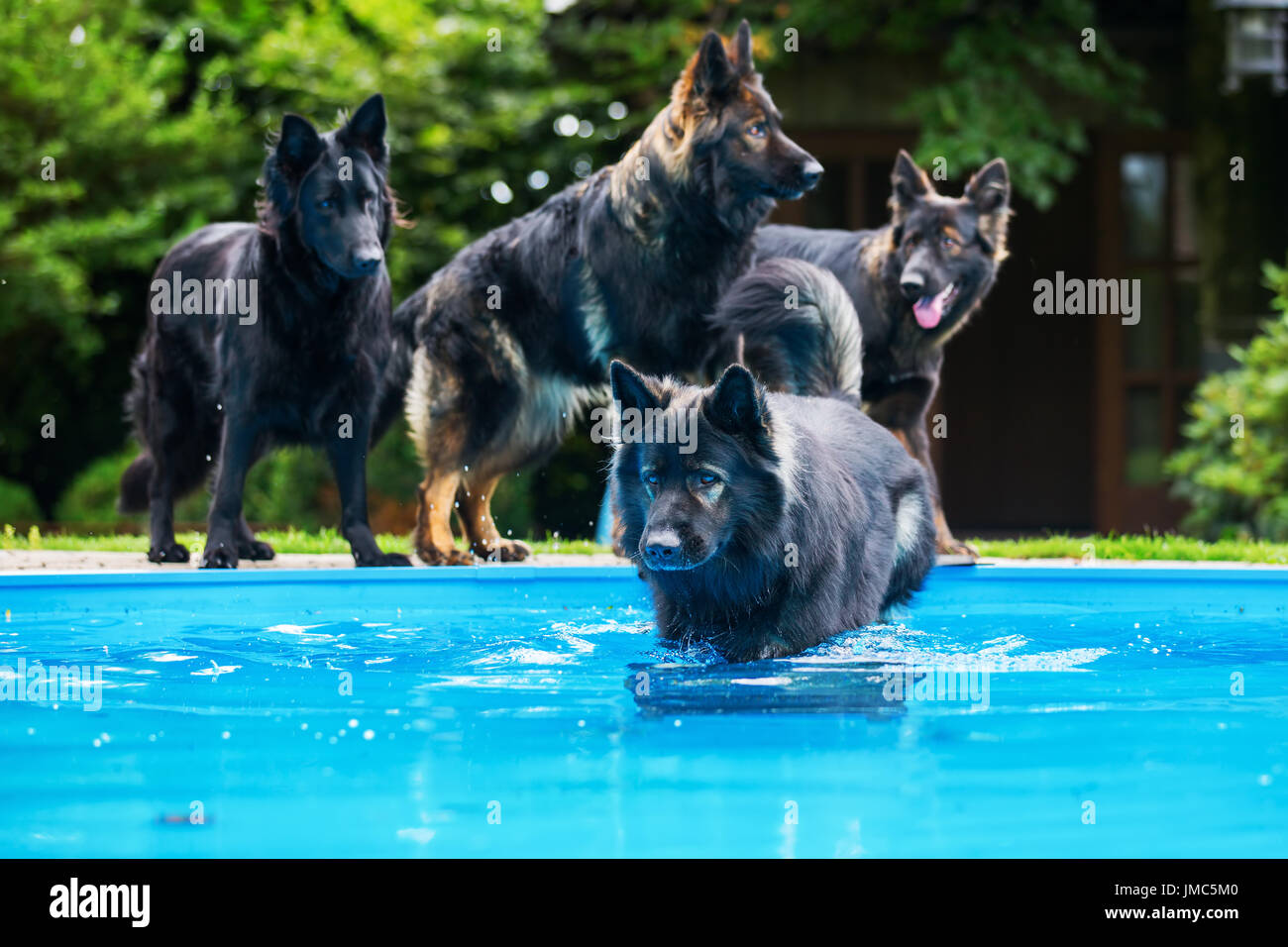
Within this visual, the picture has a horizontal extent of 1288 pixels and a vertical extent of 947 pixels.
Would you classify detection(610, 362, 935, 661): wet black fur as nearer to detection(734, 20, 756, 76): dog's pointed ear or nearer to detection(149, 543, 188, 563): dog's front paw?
detection(734, 20, 756, 76): dog's pointed ear

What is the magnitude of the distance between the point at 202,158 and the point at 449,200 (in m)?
1.85

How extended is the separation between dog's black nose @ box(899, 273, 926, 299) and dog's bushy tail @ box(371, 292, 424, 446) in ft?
7.32

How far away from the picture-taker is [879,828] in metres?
2.53

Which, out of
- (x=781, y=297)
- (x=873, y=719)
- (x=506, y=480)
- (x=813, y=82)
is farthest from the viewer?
(x=813, y=82)

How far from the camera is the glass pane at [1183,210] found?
11.1 meters

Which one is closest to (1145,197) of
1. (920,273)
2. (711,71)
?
(920,273)

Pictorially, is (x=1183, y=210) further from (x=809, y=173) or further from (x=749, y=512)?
(x=749, y=512)

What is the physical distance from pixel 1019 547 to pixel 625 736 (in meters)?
4.72

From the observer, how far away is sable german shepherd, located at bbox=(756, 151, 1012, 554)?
655cm

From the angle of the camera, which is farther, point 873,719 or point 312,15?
point 312,15

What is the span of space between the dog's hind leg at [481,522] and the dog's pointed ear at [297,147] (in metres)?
1.66

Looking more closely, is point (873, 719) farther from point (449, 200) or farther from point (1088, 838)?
point (449, 200)
